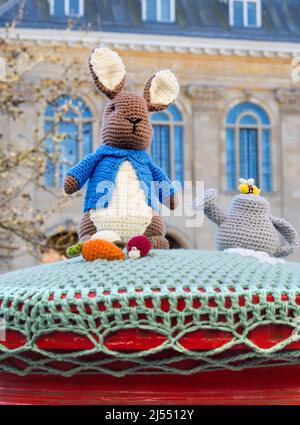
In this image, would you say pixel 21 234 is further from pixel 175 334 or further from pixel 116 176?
pixel 175 334

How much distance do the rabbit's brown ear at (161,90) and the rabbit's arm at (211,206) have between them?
10.0 inches

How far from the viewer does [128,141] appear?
2.23 metres

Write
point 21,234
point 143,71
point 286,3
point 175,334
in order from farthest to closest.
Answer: point 286,3 → point 143,71 → point 21,234 → point 175,334

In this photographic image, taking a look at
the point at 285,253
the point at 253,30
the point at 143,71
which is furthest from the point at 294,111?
the point at 285,253

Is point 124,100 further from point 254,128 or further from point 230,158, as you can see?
point 254,128

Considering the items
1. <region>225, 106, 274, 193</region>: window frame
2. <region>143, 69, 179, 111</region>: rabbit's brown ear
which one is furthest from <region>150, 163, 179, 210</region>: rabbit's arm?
<region>225, 106, 274, 193</region>: window frame

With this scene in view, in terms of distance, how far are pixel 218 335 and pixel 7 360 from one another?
1.25 ft

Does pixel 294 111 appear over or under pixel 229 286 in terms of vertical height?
over

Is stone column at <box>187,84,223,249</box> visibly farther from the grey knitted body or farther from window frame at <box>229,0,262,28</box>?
the grey knitted body

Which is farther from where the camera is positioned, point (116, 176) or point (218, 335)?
point (116, 176)

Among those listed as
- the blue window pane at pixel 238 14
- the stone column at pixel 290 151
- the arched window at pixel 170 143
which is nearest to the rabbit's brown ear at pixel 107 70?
the arched window at pixel 170 143

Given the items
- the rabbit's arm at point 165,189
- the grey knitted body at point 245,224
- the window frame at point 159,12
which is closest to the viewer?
the grey knitted body at point 245,224

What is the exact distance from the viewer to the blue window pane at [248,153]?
1894 centimetres

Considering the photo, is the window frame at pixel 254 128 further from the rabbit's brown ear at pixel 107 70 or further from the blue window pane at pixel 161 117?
the rabbit's brown ear at pixel 107 70
